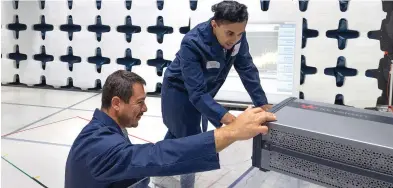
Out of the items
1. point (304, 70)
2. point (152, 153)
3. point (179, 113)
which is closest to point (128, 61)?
point (304, 70)

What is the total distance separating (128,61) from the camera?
560 cm

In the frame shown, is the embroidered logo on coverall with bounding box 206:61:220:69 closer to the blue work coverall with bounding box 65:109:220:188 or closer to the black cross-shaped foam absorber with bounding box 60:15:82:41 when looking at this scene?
the blue work coverall with bounding box 65:109:220:188

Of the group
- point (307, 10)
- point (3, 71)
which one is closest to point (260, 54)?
point (307, 10)

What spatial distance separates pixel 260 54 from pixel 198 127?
2.30m

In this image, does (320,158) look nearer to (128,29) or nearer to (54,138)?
(54,138)

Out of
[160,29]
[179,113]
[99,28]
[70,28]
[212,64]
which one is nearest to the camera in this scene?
[212,64]

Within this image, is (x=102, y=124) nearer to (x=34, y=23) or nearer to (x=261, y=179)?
(x=261, y=179)

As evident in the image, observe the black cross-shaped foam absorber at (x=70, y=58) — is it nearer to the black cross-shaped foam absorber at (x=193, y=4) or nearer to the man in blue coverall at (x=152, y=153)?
the black cross-shaped foam absorber at (x=193, y=4)

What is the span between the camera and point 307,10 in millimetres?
4645

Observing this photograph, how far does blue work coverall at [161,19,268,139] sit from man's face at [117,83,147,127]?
549 millimetres

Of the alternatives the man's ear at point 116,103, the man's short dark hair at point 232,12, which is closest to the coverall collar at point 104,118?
the man's ear at point 116,103

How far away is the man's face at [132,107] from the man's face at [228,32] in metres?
0.67

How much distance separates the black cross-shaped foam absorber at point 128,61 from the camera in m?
5.53

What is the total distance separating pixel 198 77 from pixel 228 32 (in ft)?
A: 1.01
